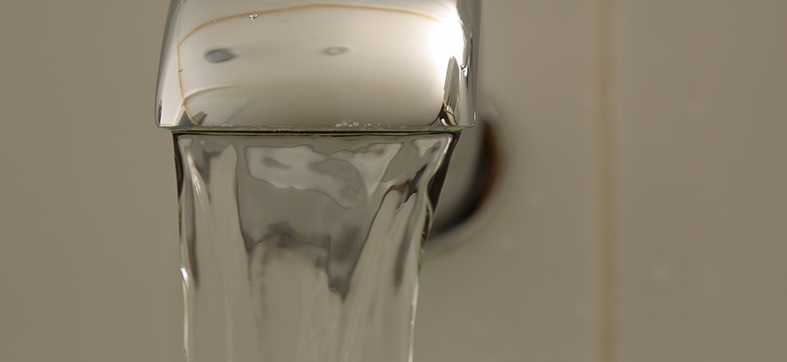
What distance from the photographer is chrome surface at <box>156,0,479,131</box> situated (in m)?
0.13

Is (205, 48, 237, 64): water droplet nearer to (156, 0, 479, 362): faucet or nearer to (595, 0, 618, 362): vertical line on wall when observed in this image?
(156, 0, 479, 362): faucet

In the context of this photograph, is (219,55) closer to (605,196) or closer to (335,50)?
(335,50)

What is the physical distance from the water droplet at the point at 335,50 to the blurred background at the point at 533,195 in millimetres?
87

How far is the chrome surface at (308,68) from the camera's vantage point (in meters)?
0.13

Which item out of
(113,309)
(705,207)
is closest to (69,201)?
(113,309)

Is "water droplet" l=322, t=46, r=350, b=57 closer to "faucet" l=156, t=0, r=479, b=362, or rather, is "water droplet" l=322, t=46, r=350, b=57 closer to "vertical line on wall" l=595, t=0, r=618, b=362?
"faucet" l=156, t=0, r=479, b=362

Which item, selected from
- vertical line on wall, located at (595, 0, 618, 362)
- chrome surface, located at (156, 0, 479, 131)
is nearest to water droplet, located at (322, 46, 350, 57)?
chrome surface, located at (156, 0, 479, 131)

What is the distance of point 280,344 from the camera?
0.56 ft

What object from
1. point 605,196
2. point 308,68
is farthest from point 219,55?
point 605,196

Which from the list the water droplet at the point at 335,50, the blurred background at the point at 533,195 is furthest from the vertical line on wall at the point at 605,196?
the water droplet at the point at 335,50

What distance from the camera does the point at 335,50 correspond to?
13 cm

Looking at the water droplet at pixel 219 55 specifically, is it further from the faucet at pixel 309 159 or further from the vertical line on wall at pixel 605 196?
the vertical line on wall at pixel 605 196

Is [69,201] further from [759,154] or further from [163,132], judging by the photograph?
[759,154]

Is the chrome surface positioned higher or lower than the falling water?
higher
